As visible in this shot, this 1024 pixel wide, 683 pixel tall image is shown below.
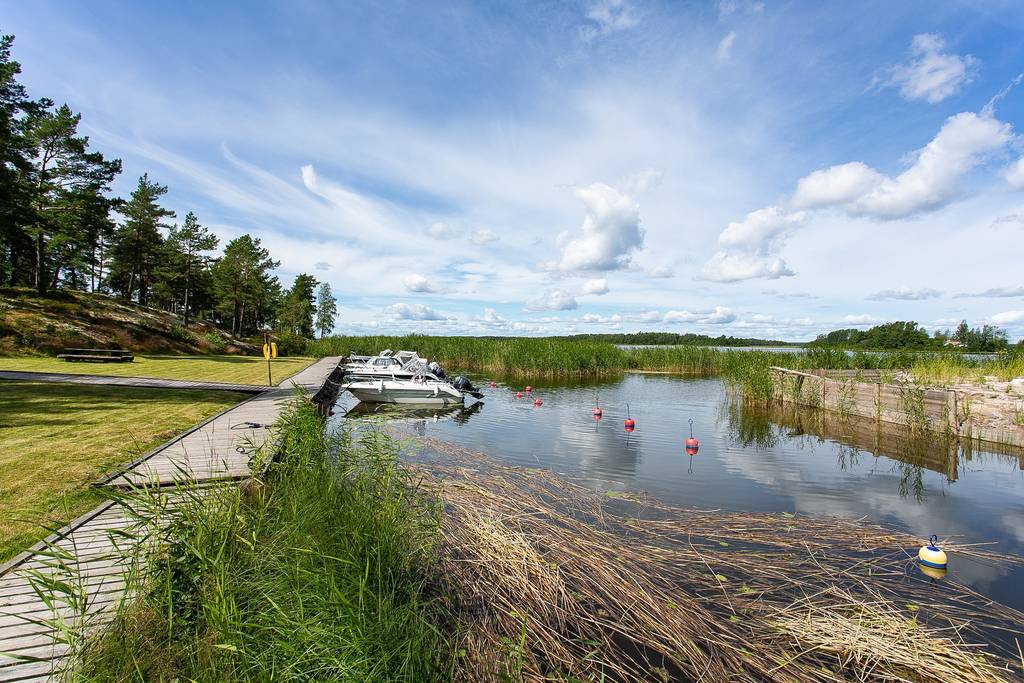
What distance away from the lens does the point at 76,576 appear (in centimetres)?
373

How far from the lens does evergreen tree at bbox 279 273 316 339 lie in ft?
176

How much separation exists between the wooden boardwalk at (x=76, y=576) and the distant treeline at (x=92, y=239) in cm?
2259

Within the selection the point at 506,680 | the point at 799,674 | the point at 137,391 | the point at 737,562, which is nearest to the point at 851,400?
the point at 737,562

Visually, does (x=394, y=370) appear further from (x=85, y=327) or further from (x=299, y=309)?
(x=299, y=309)

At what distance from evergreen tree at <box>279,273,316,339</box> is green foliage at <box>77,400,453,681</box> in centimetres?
4655

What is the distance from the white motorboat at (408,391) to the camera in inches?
706

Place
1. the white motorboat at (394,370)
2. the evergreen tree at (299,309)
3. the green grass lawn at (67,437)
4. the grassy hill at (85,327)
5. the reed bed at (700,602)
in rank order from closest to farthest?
the reed bed at (700,602), the green grass lawn at (67,437), the white motorboat at (394,370), the grassy hill at (85,327), the evergreen tree at (299,309)

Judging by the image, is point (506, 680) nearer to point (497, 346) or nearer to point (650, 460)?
point (650, 460)

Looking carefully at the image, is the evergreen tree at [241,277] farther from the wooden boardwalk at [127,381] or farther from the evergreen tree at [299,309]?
the wooden boardwalk at [127,381]

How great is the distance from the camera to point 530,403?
1928 centimetres

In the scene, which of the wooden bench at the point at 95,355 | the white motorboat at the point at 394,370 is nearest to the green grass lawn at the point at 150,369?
the wooden bench at the point at 95,355

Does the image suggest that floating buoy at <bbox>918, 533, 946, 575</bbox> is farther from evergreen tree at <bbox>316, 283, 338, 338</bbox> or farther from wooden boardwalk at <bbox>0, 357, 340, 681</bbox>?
evergreen tree at <bbox>316, 283, 338, 338</bbox>

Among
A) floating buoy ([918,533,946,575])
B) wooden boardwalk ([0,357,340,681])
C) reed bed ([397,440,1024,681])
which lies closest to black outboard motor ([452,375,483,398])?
wooden boardwalk ([0,357,340,681])

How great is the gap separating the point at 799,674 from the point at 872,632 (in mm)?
984
